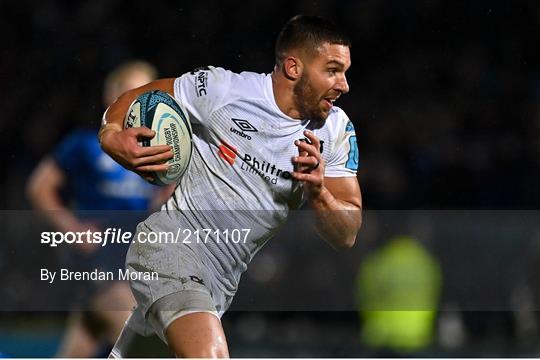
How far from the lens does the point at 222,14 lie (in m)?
8.15

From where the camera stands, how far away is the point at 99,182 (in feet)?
19.2

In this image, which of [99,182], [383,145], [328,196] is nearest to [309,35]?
[328,196]

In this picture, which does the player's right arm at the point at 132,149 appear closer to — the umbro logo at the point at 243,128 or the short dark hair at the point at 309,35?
the umbro logo at the point at 243,128

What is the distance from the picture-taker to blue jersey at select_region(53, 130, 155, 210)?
5797 millimetres

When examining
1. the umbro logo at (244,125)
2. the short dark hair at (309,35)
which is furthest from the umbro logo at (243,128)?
the short dark hair at (309,35)

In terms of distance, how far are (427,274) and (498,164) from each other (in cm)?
102

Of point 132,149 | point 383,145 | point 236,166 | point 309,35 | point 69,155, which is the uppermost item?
point 383,145

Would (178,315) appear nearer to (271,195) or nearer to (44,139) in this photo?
(271,195)

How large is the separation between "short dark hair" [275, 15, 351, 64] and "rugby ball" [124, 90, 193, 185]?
0.56 metres

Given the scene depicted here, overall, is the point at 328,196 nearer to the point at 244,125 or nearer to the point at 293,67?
the point at 244,125

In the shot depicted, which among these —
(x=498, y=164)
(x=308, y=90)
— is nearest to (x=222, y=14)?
(x=498, y=164)

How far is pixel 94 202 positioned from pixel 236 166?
68.8 inches

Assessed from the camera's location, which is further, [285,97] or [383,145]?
[383,145]

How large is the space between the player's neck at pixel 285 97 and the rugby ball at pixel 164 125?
16.7 inches
